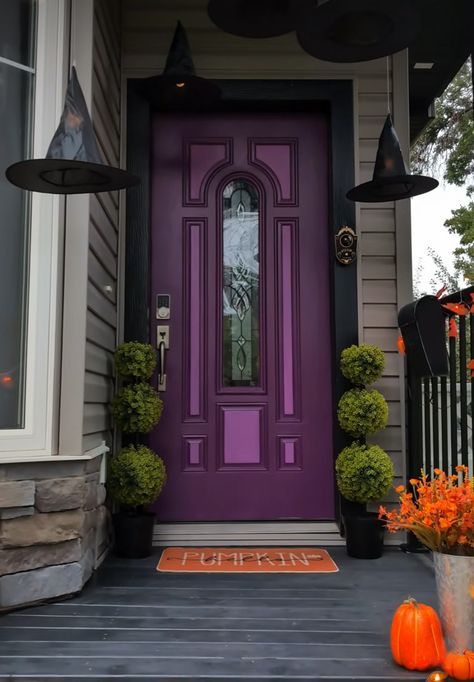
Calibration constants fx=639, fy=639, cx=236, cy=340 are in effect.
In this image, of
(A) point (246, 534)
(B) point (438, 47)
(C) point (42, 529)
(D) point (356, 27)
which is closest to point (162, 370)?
(A) point (246, 534)

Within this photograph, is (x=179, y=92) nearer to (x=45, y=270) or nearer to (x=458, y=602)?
(x=45, y=270)

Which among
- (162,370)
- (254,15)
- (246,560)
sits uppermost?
(254,15)

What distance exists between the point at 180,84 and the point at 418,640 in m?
2.61

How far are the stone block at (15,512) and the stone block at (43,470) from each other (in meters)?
0.10

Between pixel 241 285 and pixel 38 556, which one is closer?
pixel 38 556

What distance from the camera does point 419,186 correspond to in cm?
Result: 298

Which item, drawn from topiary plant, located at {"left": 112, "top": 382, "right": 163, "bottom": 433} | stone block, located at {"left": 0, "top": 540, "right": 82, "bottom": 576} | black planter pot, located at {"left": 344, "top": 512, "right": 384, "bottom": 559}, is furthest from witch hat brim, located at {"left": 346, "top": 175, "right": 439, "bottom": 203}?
stone block, located at {"left": 0, "top": 540, "right": 82, "bottom": 576}

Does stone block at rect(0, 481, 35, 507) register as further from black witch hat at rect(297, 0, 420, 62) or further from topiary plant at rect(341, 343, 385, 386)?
black witch hat at rect(297, 0, 420, 62)

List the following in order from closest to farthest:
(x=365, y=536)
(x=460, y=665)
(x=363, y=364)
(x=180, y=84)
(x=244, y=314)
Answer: (x=460, y=665) → (x=365, y=536) → (x=363, y=364) → (x=180, y=84) → (x=244, y=314)

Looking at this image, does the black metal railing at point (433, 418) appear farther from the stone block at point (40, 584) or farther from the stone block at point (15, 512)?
the stone block at point (15, 512)

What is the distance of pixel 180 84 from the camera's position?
313 centimetres

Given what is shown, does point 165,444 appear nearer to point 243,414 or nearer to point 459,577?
point 243,414

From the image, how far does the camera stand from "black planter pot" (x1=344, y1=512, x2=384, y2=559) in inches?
113

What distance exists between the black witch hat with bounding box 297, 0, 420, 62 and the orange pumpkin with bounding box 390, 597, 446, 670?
6.16 feet
